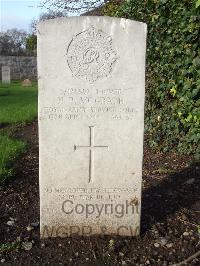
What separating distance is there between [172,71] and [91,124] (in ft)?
9.18

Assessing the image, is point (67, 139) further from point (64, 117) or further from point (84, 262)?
point (84, 262)

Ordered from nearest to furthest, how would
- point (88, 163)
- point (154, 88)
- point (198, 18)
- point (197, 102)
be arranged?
point (88, 163), point (198, 18), point (197, 102), point (154, 88)

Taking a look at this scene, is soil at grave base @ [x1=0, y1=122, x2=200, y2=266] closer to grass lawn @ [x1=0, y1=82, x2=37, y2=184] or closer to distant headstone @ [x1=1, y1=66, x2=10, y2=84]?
grass lawn @ [x1=0, y1=82, x2=37, y2=184]

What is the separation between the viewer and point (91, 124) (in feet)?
12.2

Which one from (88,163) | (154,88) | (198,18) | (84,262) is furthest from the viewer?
(154,88)

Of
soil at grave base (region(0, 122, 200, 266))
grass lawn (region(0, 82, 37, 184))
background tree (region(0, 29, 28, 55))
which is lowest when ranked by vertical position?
soil at grave base (region(0, 122, 200, 266))

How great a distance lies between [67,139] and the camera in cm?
373

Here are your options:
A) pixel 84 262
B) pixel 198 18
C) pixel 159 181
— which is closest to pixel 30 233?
pixel 84 262

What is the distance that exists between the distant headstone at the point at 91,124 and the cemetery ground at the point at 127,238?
180mm

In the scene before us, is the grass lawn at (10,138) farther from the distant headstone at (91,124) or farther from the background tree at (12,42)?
the background tree at (12,42)

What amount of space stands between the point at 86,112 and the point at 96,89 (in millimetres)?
213

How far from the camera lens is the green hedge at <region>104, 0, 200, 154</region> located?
5578 millimetres

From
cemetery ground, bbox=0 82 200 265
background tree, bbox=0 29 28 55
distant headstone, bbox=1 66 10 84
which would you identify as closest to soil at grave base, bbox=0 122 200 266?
cemetery ground, bbox=0 82 200 265

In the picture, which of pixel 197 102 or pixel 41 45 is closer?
pixel 41 45
